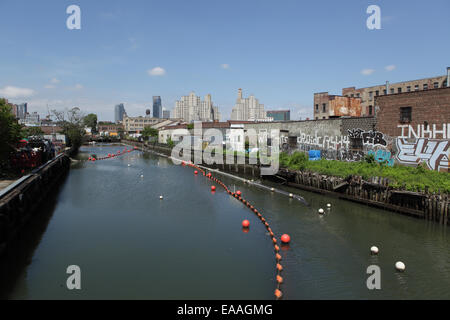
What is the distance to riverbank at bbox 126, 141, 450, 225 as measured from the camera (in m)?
18.8

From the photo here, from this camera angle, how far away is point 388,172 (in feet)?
77.4

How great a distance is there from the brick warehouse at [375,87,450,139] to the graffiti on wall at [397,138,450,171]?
51 centimetres

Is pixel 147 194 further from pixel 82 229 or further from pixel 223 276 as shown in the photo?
pixel 223 276

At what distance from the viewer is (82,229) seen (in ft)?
61.6

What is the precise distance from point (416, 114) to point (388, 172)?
6.89m

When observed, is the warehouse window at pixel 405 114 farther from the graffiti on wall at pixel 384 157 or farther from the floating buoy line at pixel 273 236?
the floating buoy line at pixel 273 236

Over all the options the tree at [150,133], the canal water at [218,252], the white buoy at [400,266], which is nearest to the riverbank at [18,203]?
the canal water at [218,252]

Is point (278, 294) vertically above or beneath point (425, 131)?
beneath

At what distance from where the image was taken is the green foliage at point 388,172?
787 inches

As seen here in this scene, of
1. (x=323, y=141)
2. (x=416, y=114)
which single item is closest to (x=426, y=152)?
(x=416, y=114)

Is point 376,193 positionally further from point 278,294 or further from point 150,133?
point 150,133
